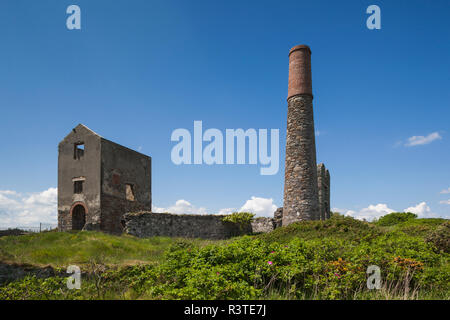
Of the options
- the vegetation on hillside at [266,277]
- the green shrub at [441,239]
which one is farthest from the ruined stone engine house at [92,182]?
the green shrub at [441,239]

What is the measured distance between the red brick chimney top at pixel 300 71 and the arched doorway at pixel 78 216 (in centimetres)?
1678

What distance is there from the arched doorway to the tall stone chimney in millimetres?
14698

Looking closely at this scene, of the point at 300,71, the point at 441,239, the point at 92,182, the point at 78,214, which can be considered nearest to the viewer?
the point at 441,239

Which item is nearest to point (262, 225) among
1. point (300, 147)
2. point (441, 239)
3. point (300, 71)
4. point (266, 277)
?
point (300, 147)

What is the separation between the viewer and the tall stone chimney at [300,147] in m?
16.1

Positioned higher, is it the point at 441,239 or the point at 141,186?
the point at 141,186

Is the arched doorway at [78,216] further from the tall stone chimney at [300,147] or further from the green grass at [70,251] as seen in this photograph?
the tall stone chimney at [300,147]

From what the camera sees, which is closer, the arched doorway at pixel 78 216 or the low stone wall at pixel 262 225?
the arched doorway at pixel 78 216

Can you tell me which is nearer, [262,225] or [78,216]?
[78,216]

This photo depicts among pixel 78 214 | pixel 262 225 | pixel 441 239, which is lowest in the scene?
pixel 262 225

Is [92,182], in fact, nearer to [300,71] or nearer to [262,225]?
[262,225]

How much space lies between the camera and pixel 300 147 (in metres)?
16.5

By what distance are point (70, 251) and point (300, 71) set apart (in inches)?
599
